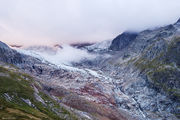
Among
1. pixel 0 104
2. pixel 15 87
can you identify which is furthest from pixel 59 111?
pixel 0 104

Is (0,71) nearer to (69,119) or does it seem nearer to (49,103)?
(49,103)

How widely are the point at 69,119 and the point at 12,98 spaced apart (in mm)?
43365

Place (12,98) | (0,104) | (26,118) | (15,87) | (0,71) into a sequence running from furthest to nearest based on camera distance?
(0,71)
(15,87)
(12,98)
(0,104)
(26,118)

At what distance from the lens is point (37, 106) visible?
469 feet

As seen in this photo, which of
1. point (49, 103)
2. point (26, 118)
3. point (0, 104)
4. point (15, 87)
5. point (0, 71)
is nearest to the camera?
point (26, 118)

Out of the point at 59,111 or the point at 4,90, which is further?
the point at 59,111

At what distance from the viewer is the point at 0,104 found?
106 meters

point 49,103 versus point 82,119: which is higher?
point 49,103

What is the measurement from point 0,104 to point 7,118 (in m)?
24.1

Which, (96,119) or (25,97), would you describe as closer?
(25,97)

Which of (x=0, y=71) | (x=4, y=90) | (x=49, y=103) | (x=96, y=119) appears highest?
(x=0, y=71)

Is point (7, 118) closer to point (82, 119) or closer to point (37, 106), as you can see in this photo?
point (37, 106)

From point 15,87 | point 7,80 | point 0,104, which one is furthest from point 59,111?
point 0,104

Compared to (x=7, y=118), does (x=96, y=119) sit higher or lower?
lower
